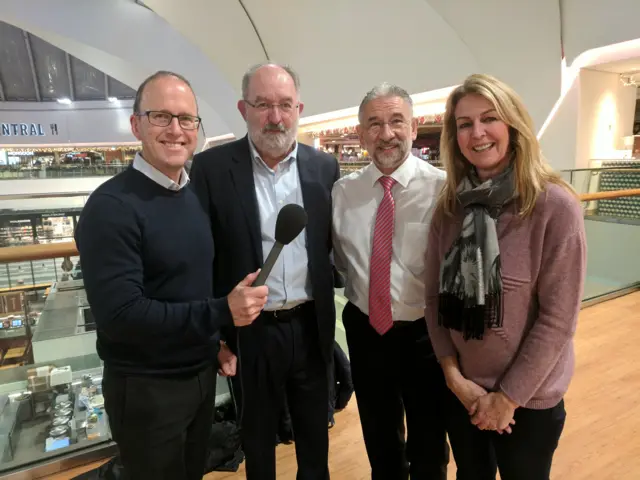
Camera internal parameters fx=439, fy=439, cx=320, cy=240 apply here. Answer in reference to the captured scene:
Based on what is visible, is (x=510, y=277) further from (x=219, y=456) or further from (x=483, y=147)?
(x=219, y=456)

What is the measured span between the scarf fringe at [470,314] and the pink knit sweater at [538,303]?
4 cm

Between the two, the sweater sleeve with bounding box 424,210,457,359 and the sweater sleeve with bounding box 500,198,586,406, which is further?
the sweater sleeve with bounding box 424,210,457,359

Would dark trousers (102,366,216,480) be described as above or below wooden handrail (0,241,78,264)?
below

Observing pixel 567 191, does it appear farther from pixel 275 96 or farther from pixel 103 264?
pixel 103 264

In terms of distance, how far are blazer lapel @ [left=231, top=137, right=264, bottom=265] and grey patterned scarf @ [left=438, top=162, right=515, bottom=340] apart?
26.5 inches

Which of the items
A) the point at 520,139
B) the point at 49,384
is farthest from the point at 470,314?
the point at 49,384

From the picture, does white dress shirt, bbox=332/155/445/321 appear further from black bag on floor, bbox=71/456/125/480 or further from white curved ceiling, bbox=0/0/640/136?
white curved ceiling, bbox=0/0/640/136

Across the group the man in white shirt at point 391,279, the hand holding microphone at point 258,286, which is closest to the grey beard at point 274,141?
the man in white shirt at point 391,279

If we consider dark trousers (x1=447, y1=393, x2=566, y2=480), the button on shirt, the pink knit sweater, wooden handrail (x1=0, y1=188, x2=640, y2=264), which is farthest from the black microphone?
wooden handrail (x1=0, y1=188, x2=640, y2=264)

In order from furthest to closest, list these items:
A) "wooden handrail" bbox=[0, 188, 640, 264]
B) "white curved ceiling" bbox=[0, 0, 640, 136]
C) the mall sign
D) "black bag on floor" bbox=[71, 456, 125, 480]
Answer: the mall sign
"white curved ceiling" bbox=[0, 0, 640, 136]
"black bag on floor" bbox=[71, 456, 125, 480]
"wooden handrail" bbox=[0, 188, 640, 264]

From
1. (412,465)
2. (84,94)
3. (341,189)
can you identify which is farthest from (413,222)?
(84,94)

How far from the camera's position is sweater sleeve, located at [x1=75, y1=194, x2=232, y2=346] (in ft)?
3.64

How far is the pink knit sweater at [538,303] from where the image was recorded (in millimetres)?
1179

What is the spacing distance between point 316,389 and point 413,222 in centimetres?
74
